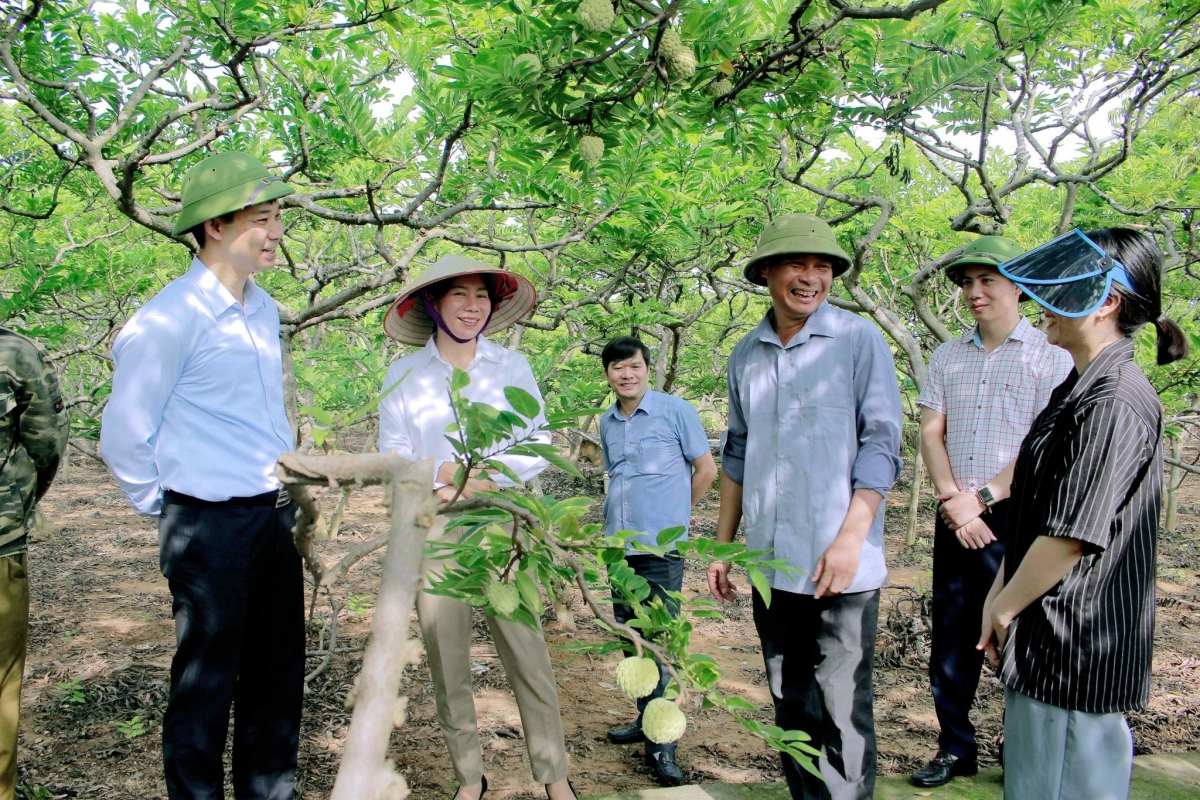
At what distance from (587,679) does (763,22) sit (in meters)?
3.42

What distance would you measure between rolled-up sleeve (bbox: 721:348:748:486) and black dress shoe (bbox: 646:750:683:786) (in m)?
1.26

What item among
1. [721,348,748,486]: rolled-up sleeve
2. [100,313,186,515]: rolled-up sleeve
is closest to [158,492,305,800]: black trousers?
[100,313,186,515]: rolled-up sleeve

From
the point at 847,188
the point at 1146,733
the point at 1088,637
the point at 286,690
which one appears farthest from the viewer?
the point at 847,188

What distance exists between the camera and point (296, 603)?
7.56 feet

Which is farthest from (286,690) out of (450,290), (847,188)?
(847,188)

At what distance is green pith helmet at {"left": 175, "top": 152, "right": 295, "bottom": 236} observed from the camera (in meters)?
2.09

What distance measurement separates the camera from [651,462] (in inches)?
132

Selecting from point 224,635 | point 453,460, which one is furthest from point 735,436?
point 224,635

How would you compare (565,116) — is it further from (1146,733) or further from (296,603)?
(1146,733)

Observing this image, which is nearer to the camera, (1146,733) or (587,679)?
(1146,733)

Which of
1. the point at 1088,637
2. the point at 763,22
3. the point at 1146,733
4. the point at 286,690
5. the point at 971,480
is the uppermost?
the point at 763,22

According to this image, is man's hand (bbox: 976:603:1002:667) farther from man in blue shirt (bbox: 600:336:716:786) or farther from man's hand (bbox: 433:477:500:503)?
man in blue shirt (bbox: 600:336:716:786)

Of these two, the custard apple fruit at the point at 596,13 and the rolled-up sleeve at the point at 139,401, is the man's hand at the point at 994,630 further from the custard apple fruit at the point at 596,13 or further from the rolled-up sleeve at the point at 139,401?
the rolled-up sleeve at the point at 139,401

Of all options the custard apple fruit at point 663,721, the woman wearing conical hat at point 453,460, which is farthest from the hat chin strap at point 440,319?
the custard apple fruit at point 663,721
